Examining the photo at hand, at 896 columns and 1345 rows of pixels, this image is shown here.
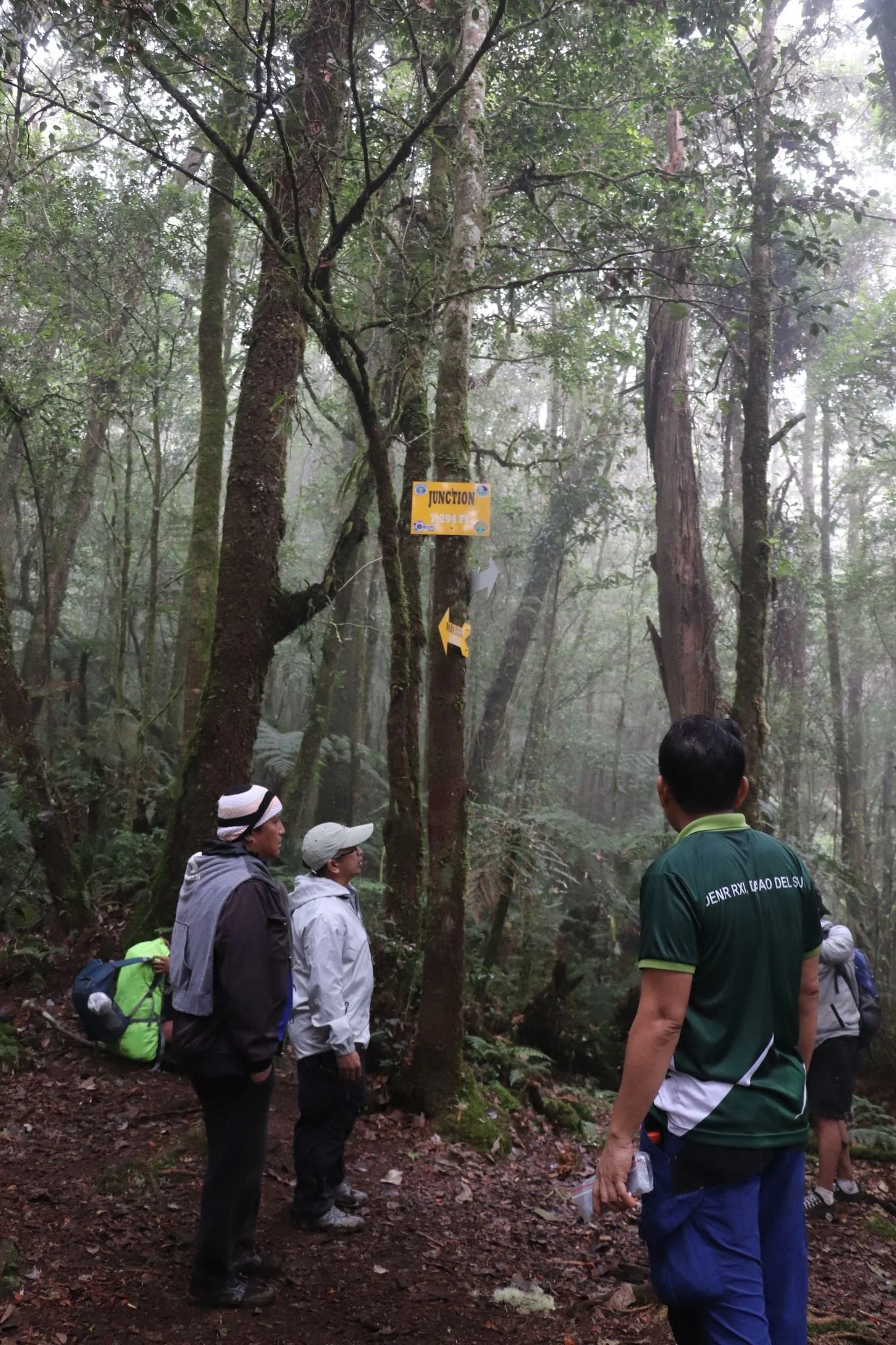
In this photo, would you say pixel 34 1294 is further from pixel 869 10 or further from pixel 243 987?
pixel 869 10

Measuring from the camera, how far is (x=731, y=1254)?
2.27m

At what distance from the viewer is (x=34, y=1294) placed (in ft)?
11.4

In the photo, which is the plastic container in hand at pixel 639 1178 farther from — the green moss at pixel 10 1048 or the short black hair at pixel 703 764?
the green moss at pixel 10 1048

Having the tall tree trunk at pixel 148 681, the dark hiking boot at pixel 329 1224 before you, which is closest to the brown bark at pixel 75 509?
the tall tree trunk at pixel 148 681

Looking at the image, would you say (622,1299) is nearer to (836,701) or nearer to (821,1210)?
(821,1210)

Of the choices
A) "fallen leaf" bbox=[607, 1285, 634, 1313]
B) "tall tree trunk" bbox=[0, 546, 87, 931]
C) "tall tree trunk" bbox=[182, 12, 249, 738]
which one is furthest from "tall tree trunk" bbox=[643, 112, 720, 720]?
"tall tree trunk" bbox=[0, 546, 87, 931]

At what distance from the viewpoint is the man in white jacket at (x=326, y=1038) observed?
421 centimetres

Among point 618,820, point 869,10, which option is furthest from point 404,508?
point 618,820

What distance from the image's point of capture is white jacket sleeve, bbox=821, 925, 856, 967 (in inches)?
210

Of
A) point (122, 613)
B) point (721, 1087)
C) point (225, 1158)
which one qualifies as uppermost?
point (122, 613)

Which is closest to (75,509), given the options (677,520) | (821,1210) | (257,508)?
(257,508)

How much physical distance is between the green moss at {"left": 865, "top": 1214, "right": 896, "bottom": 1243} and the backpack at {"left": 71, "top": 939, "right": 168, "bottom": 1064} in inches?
177

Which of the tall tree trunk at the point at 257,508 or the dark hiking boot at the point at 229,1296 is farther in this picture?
the tall tree trunk at the point at 257,508

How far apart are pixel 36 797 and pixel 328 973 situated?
4.09 meters
